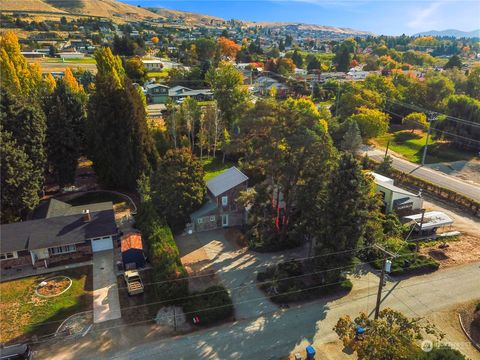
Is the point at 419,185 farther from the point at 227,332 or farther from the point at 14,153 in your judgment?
the point at 14,153

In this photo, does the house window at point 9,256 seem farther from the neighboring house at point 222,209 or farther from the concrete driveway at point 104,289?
the neighboring house at point 222,209

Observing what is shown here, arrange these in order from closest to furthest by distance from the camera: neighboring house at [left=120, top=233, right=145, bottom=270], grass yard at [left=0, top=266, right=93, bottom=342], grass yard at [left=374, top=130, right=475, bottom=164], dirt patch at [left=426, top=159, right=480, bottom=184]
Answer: grass yard at [left=0, top=266, right=93, bottom=342] < neighboring house at [left=120, top=233, right=145, bottom=270] < dirt patch at [left=426, top=159, right=480, bottom=184] < grass yard at [left=374, top=130, right=475, bottom=164]

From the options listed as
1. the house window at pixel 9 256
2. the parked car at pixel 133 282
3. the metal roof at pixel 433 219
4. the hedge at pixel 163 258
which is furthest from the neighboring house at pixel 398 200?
the house window at pixel 9 256

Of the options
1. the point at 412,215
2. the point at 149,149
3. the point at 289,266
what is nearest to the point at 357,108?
the point at 412,215

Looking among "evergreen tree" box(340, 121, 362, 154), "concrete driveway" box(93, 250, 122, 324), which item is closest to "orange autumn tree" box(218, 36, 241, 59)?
"evergreen tree" box(340, 121, 362, 154)

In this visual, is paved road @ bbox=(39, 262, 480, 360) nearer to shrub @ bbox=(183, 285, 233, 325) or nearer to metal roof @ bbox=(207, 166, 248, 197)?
shrub @ bbox=(183, 285, 233, 325)

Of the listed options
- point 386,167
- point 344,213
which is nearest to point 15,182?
point 344,213
